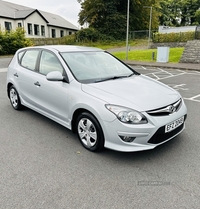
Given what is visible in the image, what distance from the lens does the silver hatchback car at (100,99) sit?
302 cm

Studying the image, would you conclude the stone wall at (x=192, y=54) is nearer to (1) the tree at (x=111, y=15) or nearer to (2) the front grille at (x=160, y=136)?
(2) the front grille at (x=160, y=136)

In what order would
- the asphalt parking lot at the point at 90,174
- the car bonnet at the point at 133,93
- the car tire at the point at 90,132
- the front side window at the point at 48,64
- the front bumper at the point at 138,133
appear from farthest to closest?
the front side window at the point at 48,64, the car tire at the point at 90,132, the car bonnet at the point at 133,93, the front bumper at the point at 138,133, the asphalt parking lot at the point at 90,174

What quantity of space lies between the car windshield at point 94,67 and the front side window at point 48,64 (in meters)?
0.18

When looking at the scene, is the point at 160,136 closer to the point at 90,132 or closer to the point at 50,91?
the point at 90,132

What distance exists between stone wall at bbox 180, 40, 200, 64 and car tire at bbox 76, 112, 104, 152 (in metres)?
13.7

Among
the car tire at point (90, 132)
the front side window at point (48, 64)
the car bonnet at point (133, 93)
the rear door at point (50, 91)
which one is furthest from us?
the front side window at point (48, 64)

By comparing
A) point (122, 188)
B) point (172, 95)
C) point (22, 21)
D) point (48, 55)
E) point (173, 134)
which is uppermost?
point (22, 21)

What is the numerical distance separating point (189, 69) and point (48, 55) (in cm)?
1060

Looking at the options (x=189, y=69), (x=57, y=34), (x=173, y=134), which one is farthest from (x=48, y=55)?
(x=57, y=34)

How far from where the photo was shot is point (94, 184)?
2717mm

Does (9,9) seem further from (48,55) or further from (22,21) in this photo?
(48,55)

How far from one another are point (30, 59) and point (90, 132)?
8.20ft

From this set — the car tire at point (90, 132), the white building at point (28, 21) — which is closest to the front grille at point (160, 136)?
the car tire at point (90, 132)

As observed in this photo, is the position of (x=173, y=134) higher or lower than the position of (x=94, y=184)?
higher
